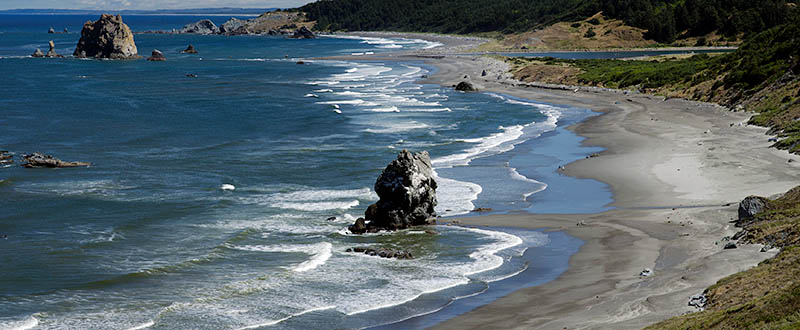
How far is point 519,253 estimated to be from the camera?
25.8m

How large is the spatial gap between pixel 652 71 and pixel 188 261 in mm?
67947

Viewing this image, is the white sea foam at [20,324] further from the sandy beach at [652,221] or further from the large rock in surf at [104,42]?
the large rock in surf at [104,42]

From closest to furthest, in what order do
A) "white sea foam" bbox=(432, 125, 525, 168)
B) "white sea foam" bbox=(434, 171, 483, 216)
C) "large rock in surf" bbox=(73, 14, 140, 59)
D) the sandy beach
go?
the sandy beach
"white sea foam" bbox=(434, 171, 483, 216)
"white sea foam" bbox=(432, 125, 525, 168)
"large rock in surf" bbox=(73, 14, 140, 59)

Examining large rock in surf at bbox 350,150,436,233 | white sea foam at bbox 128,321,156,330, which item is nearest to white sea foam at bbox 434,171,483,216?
large rock in surf at bbox 350,150,436,233

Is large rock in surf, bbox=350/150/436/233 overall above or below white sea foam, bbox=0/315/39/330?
above

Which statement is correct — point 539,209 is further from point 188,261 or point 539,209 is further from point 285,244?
point 188,261

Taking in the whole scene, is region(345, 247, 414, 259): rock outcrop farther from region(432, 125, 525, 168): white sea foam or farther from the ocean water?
region(432, 125, 525, 168): white sea foam

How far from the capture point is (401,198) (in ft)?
97.3

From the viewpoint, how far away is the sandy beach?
19.1 m

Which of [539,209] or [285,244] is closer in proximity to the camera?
[285,244]

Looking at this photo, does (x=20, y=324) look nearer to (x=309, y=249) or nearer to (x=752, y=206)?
(x=309, y=249)

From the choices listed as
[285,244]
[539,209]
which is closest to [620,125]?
[539,209]

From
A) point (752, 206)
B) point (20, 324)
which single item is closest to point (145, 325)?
point (20, 324)

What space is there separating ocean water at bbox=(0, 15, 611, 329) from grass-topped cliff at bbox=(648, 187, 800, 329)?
20.3 feet
